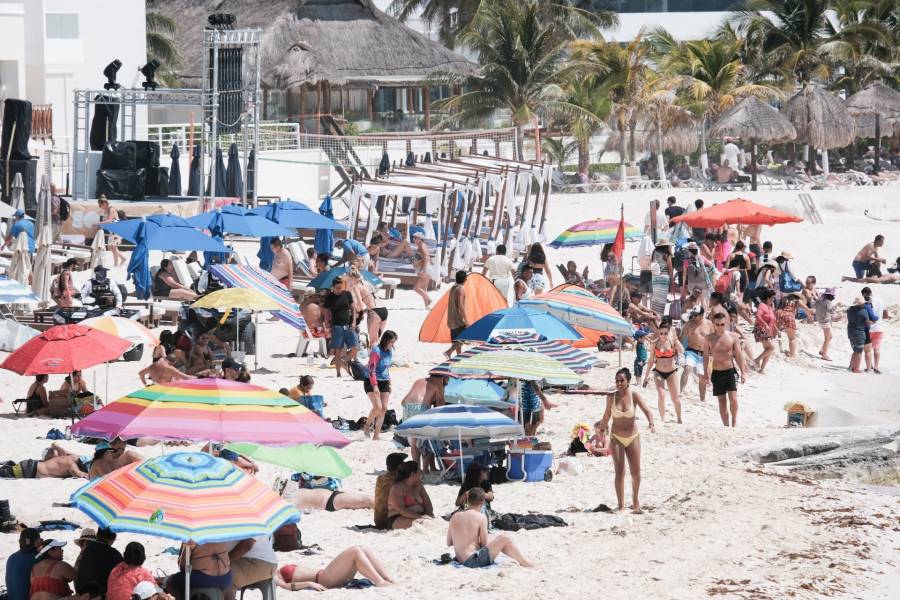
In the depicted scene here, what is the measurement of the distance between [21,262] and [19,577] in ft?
36.8

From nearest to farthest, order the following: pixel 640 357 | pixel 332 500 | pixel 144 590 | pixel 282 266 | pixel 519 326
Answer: pixel 144 590 → pixel 332 500 → pixel 519 326 → pixel 640 357 → pixel 282 266

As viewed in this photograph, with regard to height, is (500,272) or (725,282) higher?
(500,272)

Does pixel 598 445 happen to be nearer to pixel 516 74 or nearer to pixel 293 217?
pixel 293 217

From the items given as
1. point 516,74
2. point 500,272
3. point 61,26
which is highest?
point 61,26

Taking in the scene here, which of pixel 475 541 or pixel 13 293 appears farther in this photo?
pixel 13 293

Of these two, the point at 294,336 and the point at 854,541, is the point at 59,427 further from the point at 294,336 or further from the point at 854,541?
the point at 854,541

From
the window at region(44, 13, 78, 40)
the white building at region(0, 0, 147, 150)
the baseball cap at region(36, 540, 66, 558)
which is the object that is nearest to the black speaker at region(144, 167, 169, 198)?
the white building at region(0, 0, 147, 150)

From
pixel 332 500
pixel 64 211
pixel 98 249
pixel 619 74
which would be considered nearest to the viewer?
pixel 332 500

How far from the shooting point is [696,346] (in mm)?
Result: 15312

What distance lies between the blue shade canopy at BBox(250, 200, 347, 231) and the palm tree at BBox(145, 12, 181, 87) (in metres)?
25.6

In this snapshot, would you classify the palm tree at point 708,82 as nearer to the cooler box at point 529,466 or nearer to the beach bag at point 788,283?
the beach bag at point 788,283

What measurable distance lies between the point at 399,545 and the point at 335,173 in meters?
28.4

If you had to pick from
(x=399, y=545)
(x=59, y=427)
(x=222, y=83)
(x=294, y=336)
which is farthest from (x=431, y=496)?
(x=222, y=83)

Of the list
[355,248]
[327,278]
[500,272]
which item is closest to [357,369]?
[327,278]
